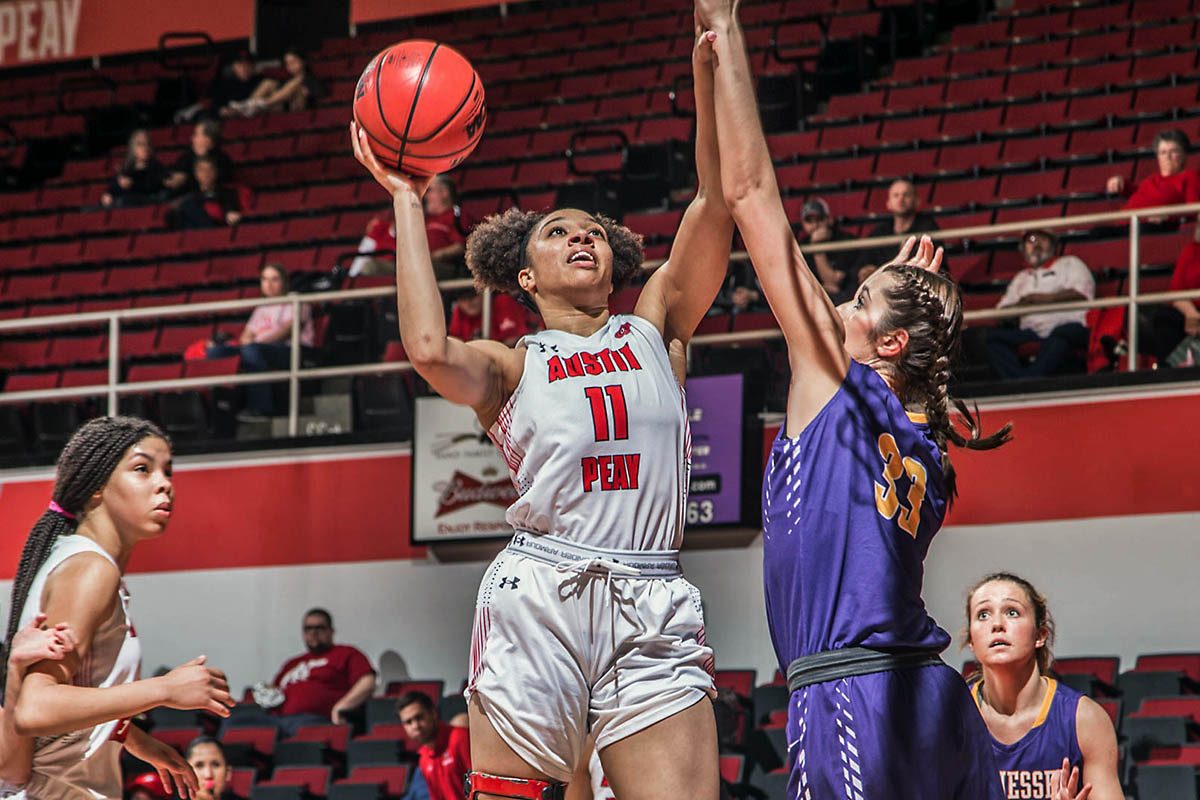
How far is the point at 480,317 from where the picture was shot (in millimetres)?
10781

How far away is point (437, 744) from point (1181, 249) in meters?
5.02

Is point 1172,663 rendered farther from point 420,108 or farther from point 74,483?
point 74,483

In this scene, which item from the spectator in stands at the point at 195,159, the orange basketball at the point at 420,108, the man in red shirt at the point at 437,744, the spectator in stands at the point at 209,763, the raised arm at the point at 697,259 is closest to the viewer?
the raised arm at the point at 697,259

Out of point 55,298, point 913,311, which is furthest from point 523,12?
point 913,311

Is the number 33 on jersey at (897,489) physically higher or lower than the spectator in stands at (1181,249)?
lower

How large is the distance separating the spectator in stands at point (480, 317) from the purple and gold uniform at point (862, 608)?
735cm

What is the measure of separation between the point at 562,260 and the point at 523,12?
44.8ft

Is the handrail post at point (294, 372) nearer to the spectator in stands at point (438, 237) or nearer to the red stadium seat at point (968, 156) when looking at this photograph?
the spectator in stands at point (438, 237)

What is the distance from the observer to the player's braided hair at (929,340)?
3365 mm

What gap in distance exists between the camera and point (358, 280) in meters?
12.3

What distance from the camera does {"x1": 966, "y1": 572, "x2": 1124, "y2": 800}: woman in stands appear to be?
16.6ft

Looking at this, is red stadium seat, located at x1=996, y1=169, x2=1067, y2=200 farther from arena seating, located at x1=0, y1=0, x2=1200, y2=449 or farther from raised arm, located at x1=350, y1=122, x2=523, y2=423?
raised arm, located at x1=350, y1=122, x2=523, y2=423

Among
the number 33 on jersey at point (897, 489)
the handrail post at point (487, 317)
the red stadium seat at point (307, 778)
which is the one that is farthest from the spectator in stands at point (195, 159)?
the number 33 on jersey at point (897, 489)

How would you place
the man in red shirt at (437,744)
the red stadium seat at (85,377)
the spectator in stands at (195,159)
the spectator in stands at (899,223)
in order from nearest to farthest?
the man in red shirt at (437,744) < the spectator in stands at (899,223) < the red stadium seat at (85,377) < the spectator in stands at (195,159)
